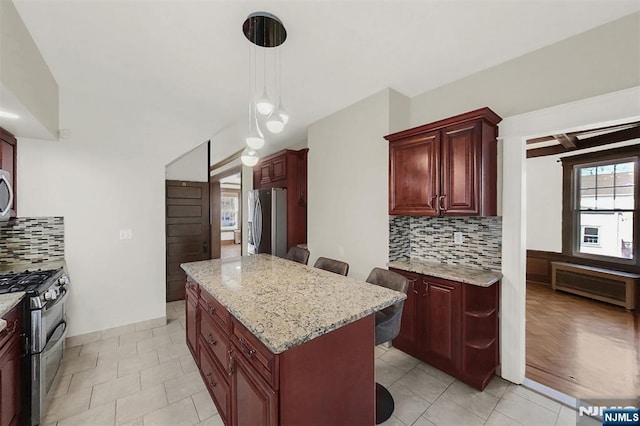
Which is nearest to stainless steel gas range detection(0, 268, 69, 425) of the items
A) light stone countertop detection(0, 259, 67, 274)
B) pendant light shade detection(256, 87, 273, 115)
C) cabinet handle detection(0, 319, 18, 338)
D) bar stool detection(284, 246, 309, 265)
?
cabinet handle detection(0, 319, 18, 338)

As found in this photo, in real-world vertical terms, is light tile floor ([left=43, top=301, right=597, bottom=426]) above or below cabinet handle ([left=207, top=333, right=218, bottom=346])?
below

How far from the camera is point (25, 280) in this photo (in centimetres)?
195

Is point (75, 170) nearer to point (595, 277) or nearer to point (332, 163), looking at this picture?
point (332, 163)

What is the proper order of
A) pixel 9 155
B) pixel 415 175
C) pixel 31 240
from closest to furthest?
1. pixel 9 155
2. pixel 415 175
3. pixel 31 240

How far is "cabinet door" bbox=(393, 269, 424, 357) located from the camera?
7.97ft

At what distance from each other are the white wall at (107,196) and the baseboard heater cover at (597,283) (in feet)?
21.2

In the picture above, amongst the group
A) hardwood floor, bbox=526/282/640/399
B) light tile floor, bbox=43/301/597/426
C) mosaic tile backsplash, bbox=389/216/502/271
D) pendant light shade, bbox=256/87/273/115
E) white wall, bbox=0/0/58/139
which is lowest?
light tile floor, bbox=43/301/597/426

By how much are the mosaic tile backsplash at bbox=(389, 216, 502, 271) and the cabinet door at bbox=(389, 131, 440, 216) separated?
28 cm

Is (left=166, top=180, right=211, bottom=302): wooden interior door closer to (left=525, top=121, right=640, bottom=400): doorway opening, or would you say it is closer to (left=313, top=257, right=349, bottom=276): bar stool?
(left=313, top=257, right=349, bottom=276): bar stool

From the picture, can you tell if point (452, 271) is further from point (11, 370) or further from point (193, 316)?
point (11, 370)

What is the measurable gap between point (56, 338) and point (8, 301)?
695mm

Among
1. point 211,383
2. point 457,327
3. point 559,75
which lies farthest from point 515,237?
point 211,383

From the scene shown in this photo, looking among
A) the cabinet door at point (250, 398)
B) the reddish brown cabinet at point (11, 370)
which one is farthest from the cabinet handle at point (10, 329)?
the cabinet door at point (250, 398)

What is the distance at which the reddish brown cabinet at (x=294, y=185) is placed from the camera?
4.14 meters
